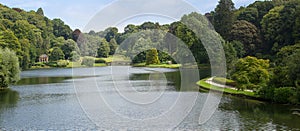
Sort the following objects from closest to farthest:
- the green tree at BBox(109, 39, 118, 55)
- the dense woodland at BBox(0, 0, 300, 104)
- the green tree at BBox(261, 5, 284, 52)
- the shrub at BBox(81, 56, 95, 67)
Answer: the dense woodland at BBox(0, 0, 300, 104) < the green tree at BBox(261, 5, 284, 52) < the shrub at BBox(81, 56, 95, 67) < the green tree at BBox(109, 39, 118, 55)

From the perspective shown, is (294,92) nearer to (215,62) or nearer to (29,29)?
(215,62)

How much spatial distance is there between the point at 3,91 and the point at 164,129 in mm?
21412

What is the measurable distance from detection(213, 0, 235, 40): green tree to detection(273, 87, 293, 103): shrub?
4499 centimetres

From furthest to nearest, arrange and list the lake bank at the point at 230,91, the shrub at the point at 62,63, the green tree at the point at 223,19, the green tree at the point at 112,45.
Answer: the green tree at the point at 112,45 < the shrub at the point at 62,63 < the green tree at the point at 223,19 < the lake bank at the point at 230,91

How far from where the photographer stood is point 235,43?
61.5m

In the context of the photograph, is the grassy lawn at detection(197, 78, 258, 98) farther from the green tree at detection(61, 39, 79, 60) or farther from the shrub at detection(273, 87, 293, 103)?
the green tree at detection(61, 39, 79, 60)

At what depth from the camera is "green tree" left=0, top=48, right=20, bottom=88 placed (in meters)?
35.3

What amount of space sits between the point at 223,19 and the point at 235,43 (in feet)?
35.3

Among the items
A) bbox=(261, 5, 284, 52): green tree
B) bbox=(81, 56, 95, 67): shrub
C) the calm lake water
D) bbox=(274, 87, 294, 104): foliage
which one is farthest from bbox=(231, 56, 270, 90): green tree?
bbox=(81, 56, 95, 67): shrub

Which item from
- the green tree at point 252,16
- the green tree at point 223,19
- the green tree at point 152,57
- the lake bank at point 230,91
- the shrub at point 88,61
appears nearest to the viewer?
the lake bank at point 230,91

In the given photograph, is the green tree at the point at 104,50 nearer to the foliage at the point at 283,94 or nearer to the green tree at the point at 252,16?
the green tree at the point at 252,16

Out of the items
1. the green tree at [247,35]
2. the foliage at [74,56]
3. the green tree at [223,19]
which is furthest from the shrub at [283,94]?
the foliage at [74,56]

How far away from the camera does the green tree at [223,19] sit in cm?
7000

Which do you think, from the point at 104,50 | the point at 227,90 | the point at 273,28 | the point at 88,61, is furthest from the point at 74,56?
the point at 227,90
